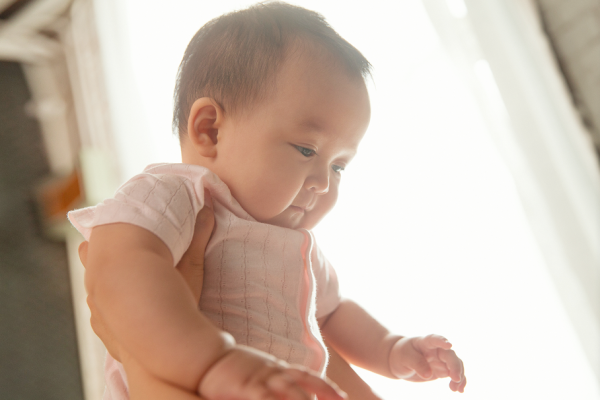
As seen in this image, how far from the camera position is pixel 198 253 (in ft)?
2.06

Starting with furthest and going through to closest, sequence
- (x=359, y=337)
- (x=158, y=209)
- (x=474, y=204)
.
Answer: (x=474, y=204) → (x=359, y=337) → (x=158, y=209)

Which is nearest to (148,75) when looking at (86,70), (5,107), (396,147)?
(86,70)

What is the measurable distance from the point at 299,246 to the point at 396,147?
Answer: 0.75 metres

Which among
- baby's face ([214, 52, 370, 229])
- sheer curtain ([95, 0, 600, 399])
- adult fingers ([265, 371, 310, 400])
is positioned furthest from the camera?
sheer curtain ([95, 0, 600, 399])

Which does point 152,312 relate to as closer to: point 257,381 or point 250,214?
point 257,381

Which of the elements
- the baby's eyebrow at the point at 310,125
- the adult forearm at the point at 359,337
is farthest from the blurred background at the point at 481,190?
the baby's eyebrow at the point at 310,125

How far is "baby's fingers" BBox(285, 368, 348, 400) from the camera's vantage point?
40cm

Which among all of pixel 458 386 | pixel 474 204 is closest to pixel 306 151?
pixel 458 386

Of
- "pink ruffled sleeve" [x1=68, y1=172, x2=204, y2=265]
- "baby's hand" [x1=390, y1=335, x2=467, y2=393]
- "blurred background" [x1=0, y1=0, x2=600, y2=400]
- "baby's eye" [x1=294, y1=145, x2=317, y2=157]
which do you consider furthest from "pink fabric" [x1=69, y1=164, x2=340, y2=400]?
"blurred background" [x1=0, y1=0, x2=600, y2=400]

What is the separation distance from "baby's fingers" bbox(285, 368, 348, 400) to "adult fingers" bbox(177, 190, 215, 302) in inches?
9.3

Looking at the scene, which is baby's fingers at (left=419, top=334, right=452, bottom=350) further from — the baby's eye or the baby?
the baby's eye

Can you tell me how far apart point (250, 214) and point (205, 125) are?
18cm

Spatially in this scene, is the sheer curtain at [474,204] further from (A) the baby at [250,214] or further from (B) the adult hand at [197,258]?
(B) the adult hand at [197,258]

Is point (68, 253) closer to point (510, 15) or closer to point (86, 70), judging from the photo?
point (86, 70)
